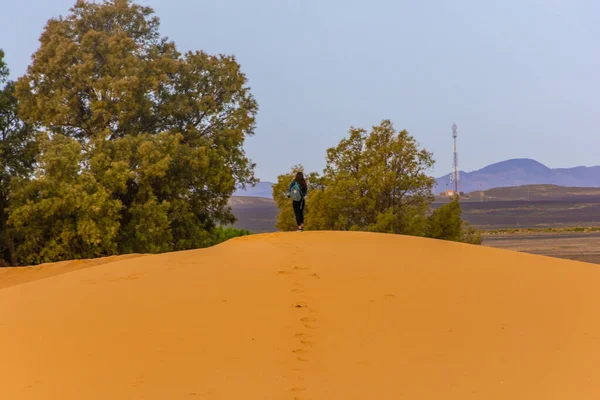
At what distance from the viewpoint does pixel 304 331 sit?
288 inches

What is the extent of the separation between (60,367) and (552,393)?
16.6 ft

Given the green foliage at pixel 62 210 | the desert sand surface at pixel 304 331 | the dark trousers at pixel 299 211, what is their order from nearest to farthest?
the desert sand surface at pixel 304 331 < the dark trousers at pixel 299 211 < the green foliage at pixel 62 210

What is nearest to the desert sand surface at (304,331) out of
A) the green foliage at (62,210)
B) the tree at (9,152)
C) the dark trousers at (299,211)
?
the dark trousers at (299,211)

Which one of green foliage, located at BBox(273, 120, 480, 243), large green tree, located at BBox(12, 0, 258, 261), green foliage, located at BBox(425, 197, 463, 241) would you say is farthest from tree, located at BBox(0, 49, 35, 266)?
green foliage, located at BBox(425, 197, 463, 241)

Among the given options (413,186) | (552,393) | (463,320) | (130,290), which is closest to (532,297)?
(463,320)

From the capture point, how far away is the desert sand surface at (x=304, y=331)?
5.90 meters

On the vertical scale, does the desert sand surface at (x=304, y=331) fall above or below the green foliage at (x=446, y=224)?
below

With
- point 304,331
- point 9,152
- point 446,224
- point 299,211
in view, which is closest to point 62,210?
point 9,152

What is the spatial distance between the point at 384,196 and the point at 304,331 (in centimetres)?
2069

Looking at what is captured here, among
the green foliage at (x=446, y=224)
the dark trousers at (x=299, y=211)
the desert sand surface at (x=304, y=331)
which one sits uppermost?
the dark trousers at (x=299, y=211)

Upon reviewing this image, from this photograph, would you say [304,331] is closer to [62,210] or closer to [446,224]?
[62,210]

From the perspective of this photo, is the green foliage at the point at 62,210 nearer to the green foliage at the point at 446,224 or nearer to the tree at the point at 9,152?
the tree at the point at 9,152

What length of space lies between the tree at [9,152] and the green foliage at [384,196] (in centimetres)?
1254

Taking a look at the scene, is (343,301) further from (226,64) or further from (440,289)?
(226,64)
